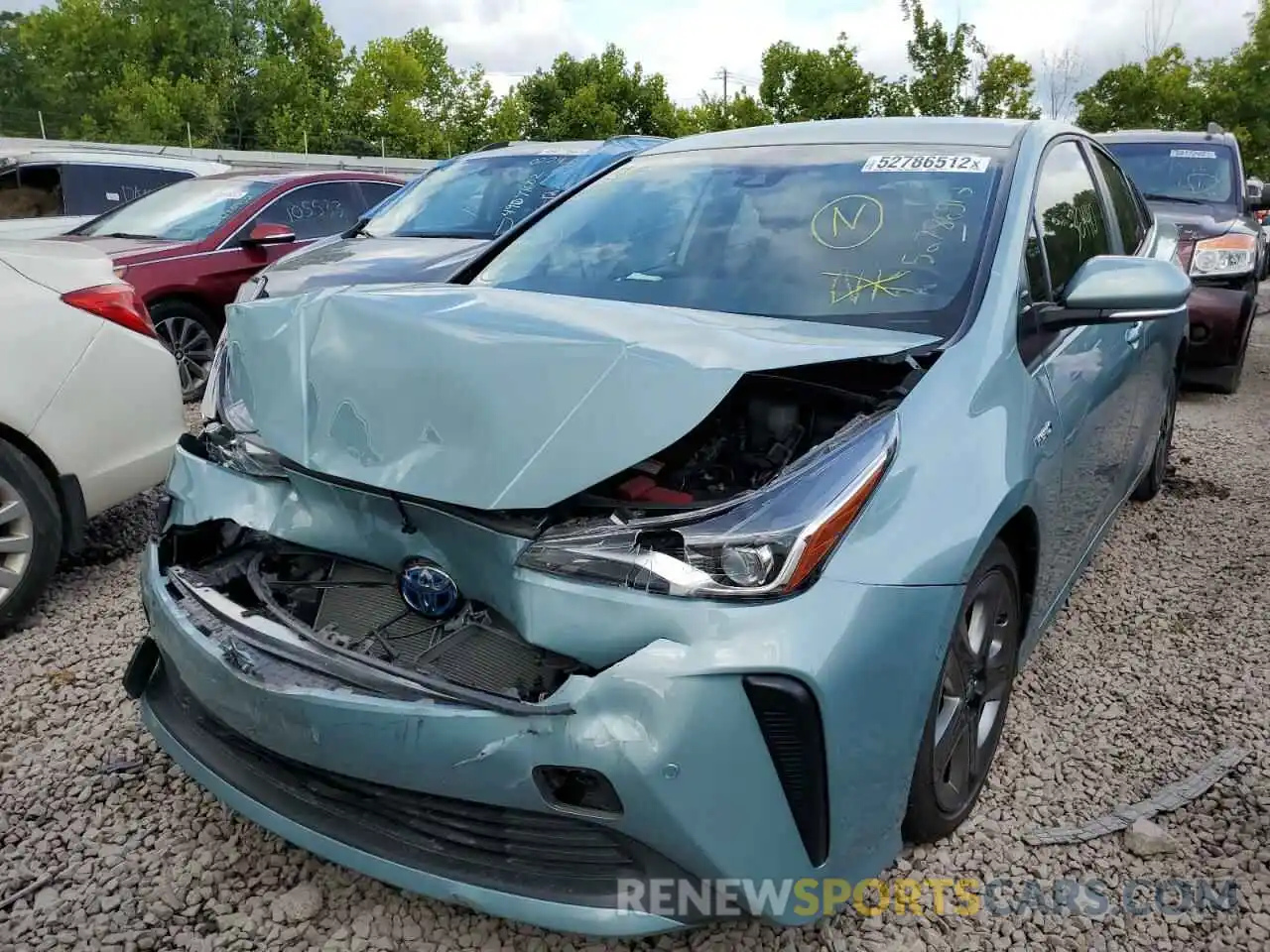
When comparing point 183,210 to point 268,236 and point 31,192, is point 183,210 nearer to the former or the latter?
point 268,236

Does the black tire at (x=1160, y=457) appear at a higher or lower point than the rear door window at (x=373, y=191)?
lower

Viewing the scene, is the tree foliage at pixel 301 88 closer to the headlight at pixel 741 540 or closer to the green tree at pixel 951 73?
the green tree at pixel 951 73

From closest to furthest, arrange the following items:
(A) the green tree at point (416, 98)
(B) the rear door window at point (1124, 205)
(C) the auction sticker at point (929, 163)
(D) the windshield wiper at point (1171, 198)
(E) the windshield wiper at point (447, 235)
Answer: (C) the auction sticker at point (929, 163), (B) the rear door window at point (1124, 205), (E) the windshield wiper at point (447, 235), (D) the windshield wiper at point (1171, 198), (A) the green tree at point (416, 98)

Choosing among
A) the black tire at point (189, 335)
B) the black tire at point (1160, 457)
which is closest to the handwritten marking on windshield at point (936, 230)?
the black tire at point (1160, 457)

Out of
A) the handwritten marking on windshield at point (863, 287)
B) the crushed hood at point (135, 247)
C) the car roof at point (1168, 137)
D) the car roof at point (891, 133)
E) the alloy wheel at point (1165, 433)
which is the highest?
the car roof at point (1168, 137)

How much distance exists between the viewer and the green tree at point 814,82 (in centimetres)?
4556

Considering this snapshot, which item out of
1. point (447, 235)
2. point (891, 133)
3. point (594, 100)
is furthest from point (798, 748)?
point (594, 100)

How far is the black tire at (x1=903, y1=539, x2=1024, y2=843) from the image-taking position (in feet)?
6.31

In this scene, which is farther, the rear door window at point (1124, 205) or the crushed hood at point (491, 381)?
the rear door window at point (1124, 205)

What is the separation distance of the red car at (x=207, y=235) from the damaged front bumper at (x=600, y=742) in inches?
172

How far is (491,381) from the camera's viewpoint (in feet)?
6.16

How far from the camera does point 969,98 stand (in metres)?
26.8

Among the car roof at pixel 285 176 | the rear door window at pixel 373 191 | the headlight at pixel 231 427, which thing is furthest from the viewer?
the rear door window at pixel 373 191

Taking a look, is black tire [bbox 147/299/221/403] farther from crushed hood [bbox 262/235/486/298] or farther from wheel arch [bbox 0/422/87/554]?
wheel arch [bbox 0/422/87/554]
